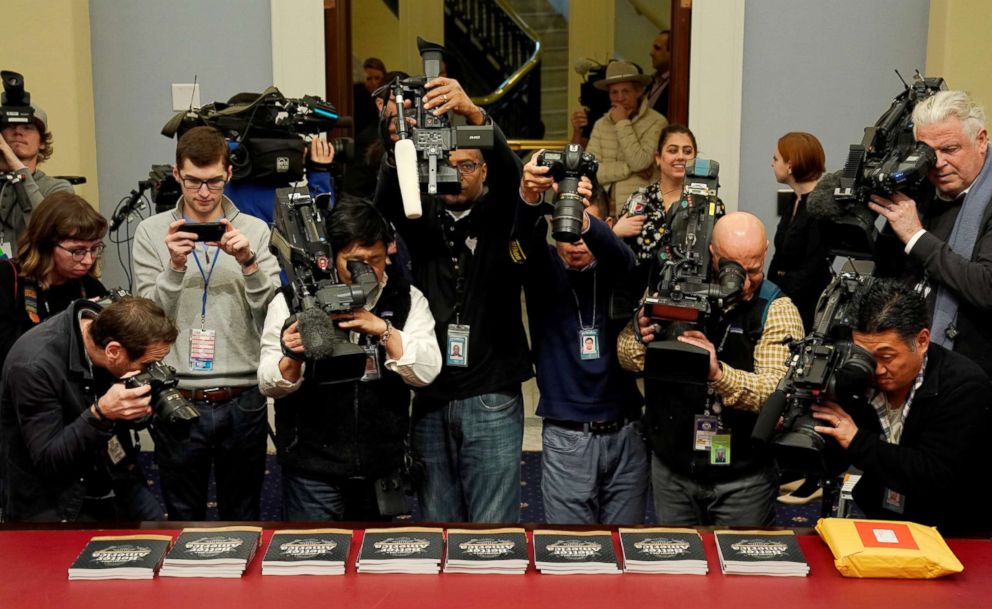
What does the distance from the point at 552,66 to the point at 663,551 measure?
10.7 meters

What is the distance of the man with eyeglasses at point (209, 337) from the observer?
344 cm

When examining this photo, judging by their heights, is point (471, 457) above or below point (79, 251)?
below

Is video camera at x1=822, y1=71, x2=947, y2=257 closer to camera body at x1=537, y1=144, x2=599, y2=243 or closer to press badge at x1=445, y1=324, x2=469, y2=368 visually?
camera body at x1=537, y1=144, x2=599, y2=243

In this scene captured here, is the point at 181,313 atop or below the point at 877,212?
below

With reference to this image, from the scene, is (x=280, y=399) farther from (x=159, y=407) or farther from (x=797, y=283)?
(x=797, y=283)

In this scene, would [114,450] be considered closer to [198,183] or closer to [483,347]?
[198,183]

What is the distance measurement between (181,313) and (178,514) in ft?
2.17

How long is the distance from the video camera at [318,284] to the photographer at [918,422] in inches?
47.8

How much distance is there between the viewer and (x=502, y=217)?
3.31 meters

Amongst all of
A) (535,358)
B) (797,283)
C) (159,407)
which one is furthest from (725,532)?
(797,283)

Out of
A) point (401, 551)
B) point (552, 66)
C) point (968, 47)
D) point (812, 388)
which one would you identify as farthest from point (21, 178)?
point (552, 66)

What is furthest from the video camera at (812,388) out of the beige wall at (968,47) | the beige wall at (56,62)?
the beige wall at (56,62)

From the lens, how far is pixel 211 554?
2.42 m

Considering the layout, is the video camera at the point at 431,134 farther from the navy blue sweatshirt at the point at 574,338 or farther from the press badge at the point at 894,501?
the press badge at the point at 894,501
